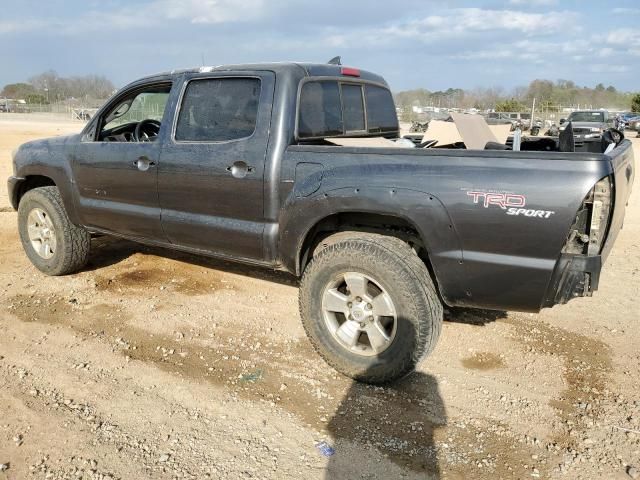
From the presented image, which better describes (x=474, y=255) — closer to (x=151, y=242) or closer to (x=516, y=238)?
(x=516, y=238)

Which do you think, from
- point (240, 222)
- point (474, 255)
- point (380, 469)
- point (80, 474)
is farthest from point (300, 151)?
point (80, 474)

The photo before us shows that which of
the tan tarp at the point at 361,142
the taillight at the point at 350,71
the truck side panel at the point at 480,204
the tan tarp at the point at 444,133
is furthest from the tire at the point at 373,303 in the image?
the taillight at the point at 350,71

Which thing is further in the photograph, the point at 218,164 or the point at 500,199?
the point at 218,164

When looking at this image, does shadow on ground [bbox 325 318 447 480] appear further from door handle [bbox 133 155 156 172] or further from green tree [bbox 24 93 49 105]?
green tree [bbox 24 93 49 105]

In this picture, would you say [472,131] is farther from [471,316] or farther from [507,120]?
[507,120]

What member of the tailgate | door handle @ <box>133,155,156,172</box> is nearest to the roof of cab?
door handle @ <box>133,155,156,172</box>

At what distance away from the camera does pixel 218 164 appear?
3.95 meters

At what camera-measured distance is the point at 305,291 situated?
3.67 meters

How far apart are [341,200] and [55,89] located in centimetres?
9470

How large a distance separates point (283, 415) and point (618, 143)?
2755 mm

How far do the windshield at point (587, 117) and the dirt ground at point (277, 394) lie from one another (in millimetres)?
26148

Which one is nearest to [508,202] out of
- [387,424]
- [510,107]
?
[387,424]

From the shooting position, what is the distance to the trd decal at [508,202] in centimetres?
282

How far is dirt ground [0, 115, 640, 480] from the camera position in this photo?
278 centimetres
